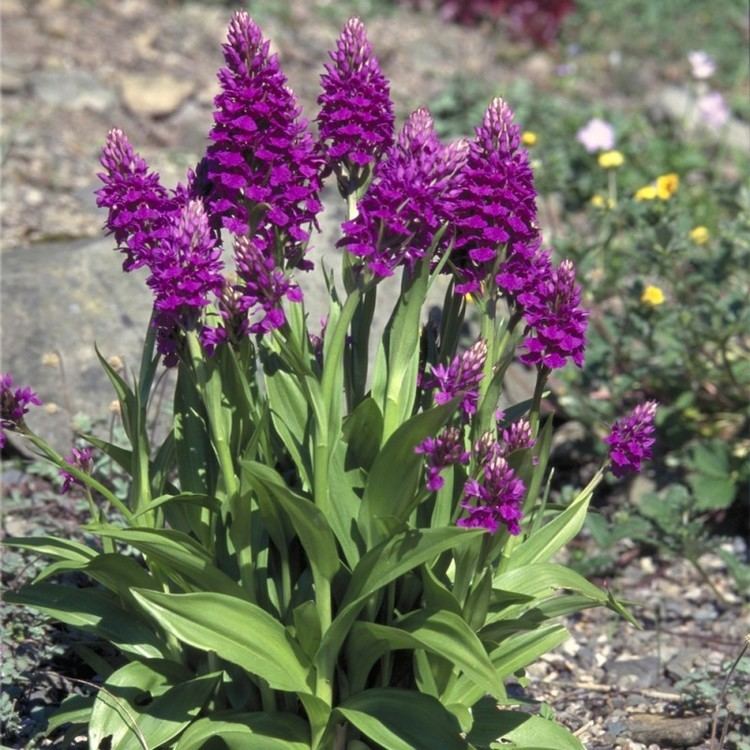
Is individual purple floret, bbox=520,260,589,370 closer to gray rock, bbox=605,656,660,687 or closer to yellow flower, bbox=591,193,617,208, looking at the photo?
gray rock, bbox=605,656,660,687

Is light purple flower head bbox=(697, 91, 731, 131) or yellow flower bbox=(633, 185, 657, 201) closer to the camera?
yellow flower bbox=(633, 185, 657, 201)

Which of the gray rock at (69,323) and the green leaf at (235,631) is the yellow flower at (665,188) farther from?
the green leaf at (235,631)

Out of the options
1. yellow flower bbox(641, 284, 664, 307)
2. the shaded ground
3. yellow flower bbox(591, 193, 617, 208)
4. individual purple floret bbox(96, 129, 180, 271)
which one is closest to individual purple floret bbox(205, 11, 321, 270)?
individual purple floret bbox(96, 129, 180, 271)

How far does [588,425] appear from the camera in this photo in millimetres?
4664

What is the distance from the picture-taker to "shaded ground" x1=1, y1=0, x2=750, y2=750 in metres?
3.51

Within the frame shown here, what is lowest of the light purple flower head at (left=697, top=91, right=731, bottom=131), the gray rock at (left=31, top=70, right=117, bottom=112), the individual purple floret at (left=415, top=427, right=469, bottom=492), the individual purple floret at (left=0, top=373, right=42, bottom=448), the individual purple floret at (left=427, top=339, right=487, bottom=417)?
the individual purple floret at (left=415, top=427, right=469, bottom=492)

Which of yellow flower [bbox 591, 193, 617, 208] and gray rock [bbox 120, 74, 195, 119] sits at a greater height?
gray rock [bbox 120, 74, 195, 119]

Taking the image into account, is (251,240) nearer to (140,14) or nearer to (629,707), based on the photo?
(629,707)

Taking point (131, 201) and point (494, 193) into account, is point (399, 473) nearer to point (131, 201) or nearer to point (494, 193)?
point (494, 193)

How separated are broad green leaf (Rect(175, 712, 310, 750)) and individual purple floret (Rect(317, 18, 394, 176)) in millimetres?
1160

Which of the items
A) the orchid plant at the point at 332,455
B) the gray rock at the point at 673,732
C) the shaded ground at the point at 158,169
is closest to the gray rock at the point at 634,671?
the shaded ground at the point at 158,169

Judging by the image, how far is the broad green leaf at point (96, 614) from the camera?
274 centimetres

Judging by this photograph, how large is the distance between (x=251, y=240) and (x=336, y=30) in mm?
6493

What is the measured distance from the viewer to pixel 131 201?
2.41m
